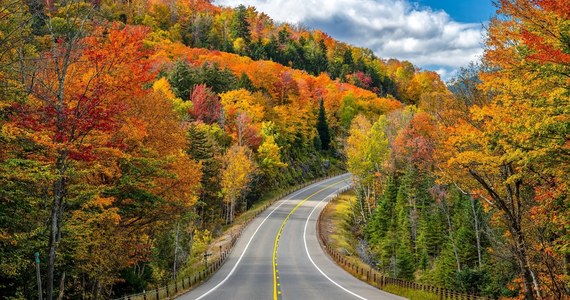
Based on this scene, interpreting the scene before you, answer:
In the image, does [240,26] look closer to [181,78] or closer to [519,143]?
[181,78]

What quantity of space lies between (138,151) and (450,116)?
1376 cm

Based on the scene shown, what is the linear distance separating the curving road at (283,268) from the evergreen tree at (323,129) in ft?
104

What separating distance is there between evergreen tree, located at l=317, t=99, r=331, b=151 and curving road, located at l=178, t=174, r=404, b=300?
3181 centimetres

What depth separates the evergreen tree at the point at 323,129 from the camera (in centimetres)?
9269

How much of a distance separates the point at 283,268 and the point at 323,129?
63.7 metres

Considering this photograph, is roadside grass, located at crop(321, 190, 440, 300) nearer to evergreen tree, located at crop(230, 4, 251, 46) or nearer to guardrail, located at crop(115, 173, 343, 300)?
guardrail, located at crop(115, 173, 343, 300)

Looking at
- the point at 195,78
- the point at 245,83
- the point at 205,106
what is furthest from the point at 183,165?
the point at 245,83

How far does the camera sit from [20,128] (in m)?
13.3

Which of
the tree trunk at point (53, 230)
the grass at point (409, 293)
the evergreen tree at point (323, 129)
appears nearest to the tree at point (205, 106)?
the evergreen tree at point (323, 129)

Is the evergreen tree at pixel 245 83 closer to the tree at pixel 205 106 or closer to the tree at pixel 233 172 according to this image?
the tree at pixel 205 106

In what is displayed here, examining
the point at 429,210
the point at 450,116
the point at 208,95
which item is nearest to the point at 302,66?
the point at 208,95

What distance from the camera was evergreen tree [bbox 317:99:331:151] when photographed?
92.7 m

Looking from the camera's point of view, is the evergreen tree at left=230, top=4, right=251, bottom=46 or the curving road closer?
the curving road

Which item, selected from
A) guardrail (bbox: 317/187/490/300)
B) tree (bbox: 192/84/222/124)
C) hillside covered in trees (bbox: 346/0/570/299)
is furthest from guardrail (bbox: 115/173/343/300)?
tree (bbox: 192/84/222/124)
